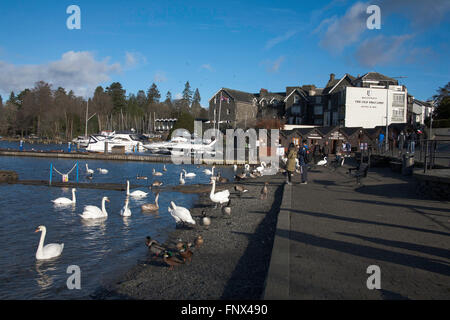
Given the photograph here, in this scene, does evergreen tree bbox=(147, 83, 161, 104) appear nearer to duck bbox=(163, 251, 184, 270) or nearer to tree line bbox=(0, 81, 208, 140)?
tree line bbox=(0, 81, 208, 140)

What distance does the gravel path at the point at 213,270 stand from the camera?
6.74 m

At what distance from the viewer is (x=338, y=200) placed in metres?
14.1

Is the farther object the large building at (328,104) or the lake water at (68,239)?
the large building at (328,104)

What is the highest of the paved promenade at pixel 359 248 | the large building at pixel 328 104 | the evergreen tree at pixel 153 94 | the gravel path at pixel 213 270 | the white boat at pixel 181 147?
the evergreen tree at pixel 153 94

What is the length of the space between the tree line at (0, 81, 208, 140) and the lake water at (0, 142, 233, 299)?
3078 inches

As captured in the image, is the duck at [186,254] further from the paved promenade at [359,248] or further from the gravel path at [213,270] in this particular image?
the paved promenade at [359,248]

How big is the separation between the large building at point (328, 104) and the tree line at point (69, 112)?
64.2 ft

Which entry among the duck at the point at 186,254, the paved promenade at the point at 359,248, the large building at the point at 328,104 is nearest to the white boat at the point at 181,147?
the large building at the point at 328,104

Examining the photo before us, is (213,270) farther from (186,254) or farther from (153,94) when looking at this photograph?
(153,94)

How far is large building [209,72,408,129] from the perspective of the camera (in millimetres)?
64562

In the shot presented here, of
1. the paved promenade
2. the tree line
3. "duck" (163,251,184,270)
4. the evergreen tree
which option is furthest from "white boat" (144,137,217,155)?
the evergreen tree

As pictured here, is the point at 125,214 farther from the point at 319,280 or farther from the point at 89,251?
the point at 319,280
